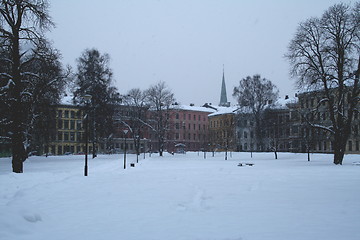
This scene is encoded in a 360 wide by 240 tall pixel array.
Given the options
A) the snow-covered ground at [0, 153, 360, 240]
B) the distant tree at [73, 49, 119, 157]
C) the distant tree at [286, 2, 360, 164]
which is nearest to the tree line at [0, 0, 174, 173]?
the distant tree at [73, 49, 119, 157]

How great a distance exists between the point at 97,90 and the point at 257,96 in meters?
29.4

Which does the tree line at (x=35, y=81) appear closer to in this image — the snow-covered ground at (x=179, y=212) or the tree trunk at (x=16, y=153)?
the tree trunk at (x=16, y=153)

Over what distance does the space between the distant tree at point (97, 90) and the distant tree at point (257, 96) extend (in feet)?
82.5

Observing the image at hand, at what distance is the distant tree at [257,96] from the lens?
61250 mm

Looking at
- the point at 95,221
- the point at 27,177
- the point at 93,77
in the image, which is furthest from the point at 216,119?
the point at 95,221

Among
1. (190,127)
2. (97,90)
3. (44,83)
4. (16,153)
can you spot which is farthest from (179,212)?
(190,127)

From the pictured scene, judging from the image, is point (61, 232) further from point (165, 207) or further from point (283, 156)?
point (283, 156)

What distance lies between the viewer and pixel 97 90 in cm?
4628

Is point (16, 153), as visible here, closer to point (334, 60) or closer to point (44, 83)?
point (44, 83)

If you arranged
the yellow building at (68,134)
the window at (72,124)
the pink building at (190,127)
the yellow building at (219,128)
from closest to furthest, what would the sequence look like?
the yellow building at (68,134) < the window at (72,124) < the yellow building at (219,128) < the pink building at (190,127)

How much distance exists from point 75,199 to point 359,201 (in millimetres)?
9309

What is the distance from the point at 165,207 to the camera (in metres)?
10.2

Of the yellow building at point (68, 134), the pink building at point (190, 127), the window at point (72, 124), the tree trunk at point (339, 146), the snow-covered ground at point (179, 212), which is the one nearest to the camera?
the snow-covered ground at point (179, 212)

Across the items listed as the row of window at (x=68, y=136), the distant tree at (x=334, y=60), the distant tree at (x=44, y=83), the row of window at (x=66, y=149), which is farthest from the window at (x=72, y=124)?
the distant tree at (x=334, y=60)
